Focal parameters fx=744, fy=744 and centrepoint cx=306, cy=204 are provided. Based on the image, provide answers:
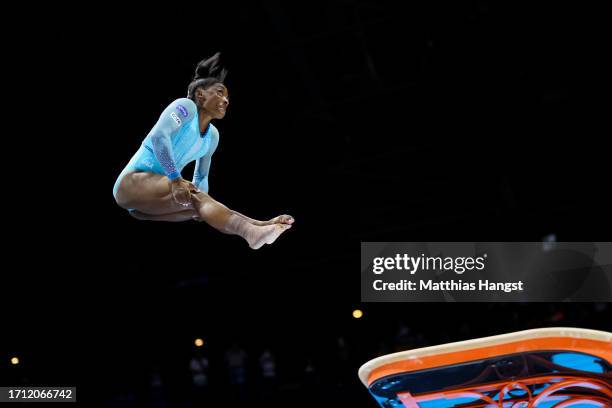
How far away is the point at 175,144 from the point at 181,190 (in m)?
0.37

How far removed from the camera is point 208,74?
502 centimetres

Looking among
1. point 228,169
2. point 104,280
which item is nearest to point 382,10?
point 228,169

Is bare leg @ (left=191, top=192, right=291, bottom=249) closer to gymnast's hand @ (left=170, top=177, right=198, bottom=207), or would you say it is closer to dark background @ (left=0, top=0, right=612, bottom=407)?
gymnast's hand @ (left=170, top=177, right=198, bottom=207)

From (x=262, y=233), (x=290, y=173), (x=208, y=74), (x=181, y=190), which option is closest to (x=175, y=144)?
(x=181, y=190)

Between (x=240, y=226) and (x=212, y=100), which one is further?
(x=212, y=100)

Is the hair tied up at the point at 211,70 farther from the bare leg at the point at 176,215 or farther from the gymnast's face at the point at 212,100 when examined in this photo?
the bare leg at the point at 176,215

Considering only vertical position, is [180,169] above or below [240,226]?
above

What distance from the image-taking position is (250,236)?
4.37 meters

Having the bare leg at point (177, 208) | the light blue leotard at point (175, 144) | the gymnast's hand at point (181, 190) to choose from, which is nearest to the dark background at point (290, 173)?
the light blue leotard at point (175, 144)

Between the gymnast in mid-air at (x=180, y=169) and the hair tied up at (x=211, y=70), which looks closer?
the gymnast in mid-air at (x=180, y=169)

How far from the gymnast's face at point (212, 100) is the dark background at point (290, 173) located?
9.88 feet

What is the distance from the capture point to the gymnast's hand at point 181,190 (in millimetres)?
4516

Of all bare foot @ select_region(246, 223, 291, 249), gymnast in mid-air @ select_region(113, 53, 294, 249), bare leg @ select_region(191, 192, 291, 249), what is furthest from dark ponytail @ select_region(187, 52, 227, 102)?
bare foot @ select_region(246, 223, 291, 249)

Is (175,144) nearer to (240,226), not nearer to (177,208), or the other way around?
(177,208)
